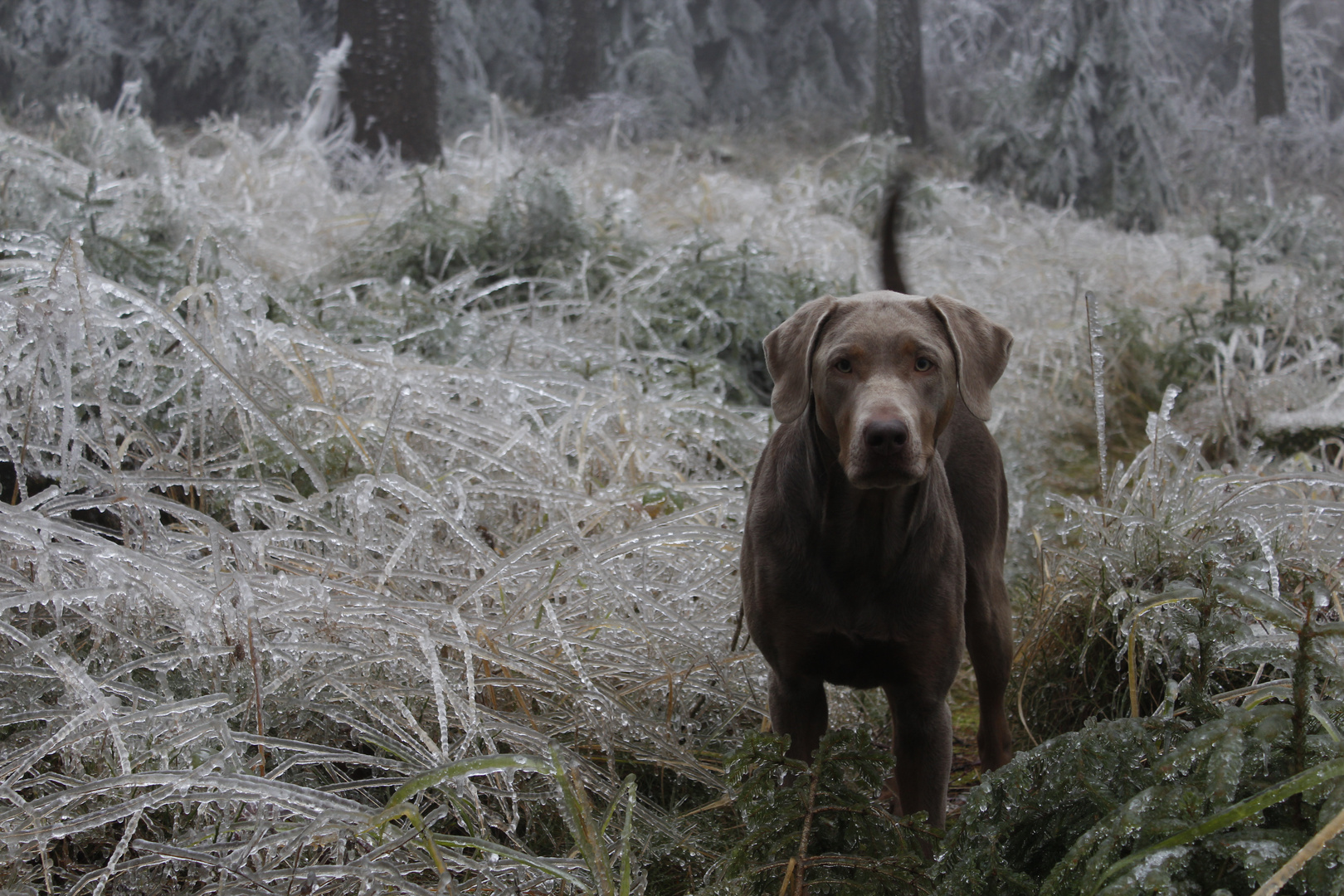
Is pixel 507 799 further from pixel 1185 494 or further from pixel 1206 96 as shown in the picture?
pixel 1206 96

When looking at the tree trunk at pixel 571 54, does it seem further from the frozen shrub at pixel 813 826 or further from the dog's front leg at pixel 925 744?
the frozen shrub at pixel 813 826

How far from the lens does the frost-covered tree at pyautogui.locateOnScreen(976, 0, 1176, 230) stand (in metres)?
9.70

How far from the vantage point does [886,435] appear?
172cm

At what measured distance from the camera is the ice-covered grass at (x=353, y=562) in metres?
1.99

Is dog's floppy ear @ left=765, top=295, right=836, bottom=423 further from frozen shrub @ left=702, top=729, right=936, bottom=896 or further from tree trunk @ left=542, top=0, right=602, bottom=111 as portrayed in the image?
tree trunk @ left=542, top=0, right=602, bottom=111

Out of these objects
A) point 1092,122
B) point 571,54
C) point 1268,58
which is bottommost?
point 1092,122

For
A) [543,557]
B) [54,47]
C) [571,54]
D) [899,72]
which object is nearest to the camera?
[543,557]

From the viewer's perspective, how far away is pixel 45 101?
40.5 feet

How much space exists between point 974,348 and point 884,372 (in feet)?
0.89

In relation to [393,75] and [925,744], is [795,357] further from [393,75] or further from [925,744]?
[393,75]

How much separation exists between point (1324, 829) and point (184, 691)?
85.5 inches

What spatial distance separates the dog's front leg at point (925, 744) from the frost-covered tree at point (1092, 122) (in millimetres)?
8504

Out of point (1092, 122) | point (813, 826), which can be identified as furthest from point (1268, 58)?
point (813, 826)

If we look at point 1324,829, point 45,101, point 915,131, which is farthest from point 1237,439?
point 45,101
